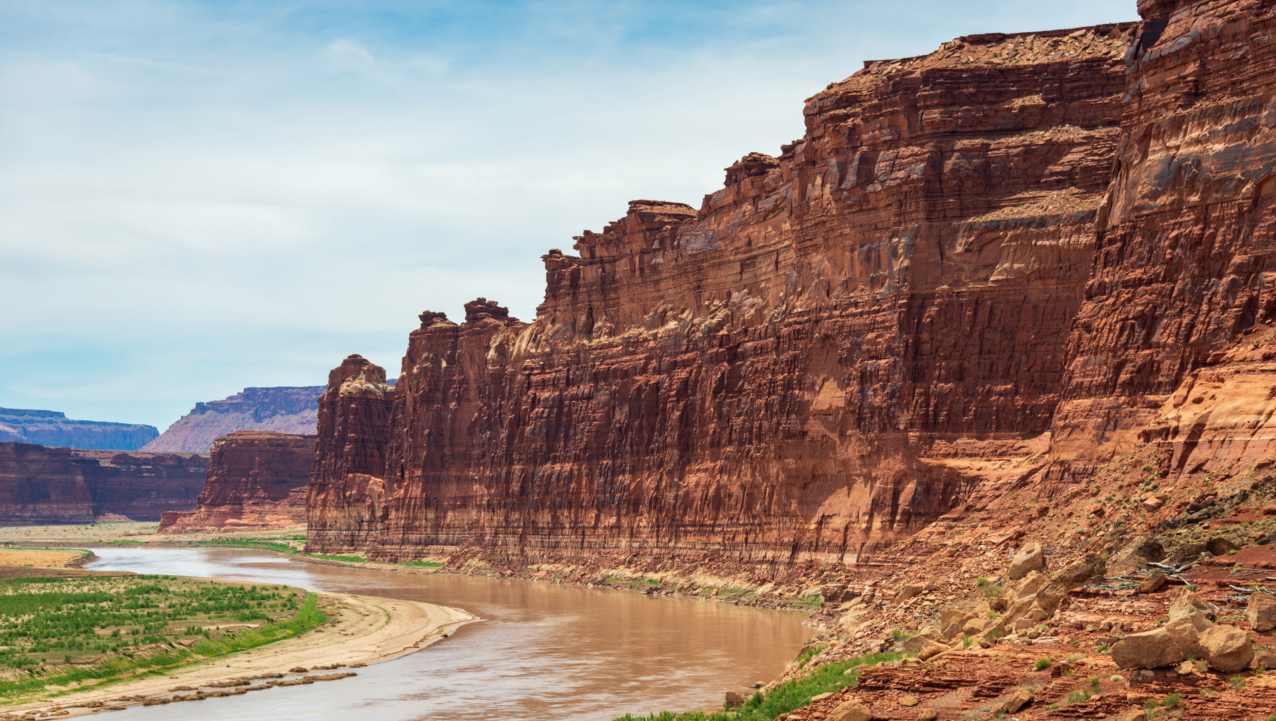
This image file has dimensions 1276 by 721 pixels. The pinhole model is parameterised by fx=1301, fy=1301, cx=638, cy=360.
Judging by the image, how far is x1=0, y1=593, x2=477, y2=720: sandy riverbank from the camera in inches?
1566

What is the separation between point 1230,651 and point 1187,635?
2.16ft

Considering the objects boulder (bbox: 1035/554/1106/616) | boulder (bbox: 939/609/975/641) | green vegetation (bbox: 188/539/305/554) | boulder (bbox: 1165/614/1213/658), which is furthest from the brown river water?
green vegetation (bbox: 188/539/305/554)

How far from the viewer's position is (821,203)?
6712 cm

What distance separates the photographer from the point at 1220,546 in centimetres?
2497

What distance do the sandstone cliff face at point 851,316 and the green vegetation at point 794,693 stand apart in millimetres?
28784

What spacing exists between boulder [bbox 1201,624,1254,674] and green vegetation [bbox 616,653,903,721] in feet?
26.6

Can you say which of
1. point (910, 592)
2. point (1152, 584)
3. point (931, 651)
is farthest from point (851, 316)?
point (1152, 584)

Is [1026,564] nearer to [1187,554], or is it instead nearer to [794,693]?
[1187,554]

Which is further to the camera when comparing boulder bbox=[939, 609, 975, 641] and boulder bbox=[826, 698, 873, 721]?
boulder bbox=[939, 609, 975, 641]

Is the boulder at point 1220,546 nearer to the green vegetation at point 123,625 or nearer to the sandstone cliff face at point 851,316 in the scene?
the sandstone cliff face at point 851,316

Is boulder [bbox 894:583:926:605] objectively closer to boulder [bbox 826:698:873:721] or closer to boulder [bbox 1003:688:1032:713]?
boulder [bbox 826:698:873:721]

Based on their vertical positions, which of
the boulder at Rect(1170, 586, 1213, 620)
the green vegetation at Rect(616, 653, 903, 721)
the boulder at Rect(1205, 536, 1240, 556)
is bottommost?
the green vegetation at Rect(616, 653, 903, 721)

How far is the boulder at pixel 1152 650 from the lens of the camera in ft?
62.1

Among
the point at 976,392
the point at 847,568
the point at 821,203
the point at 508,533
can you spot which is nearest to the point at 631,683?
the point at 847,568
